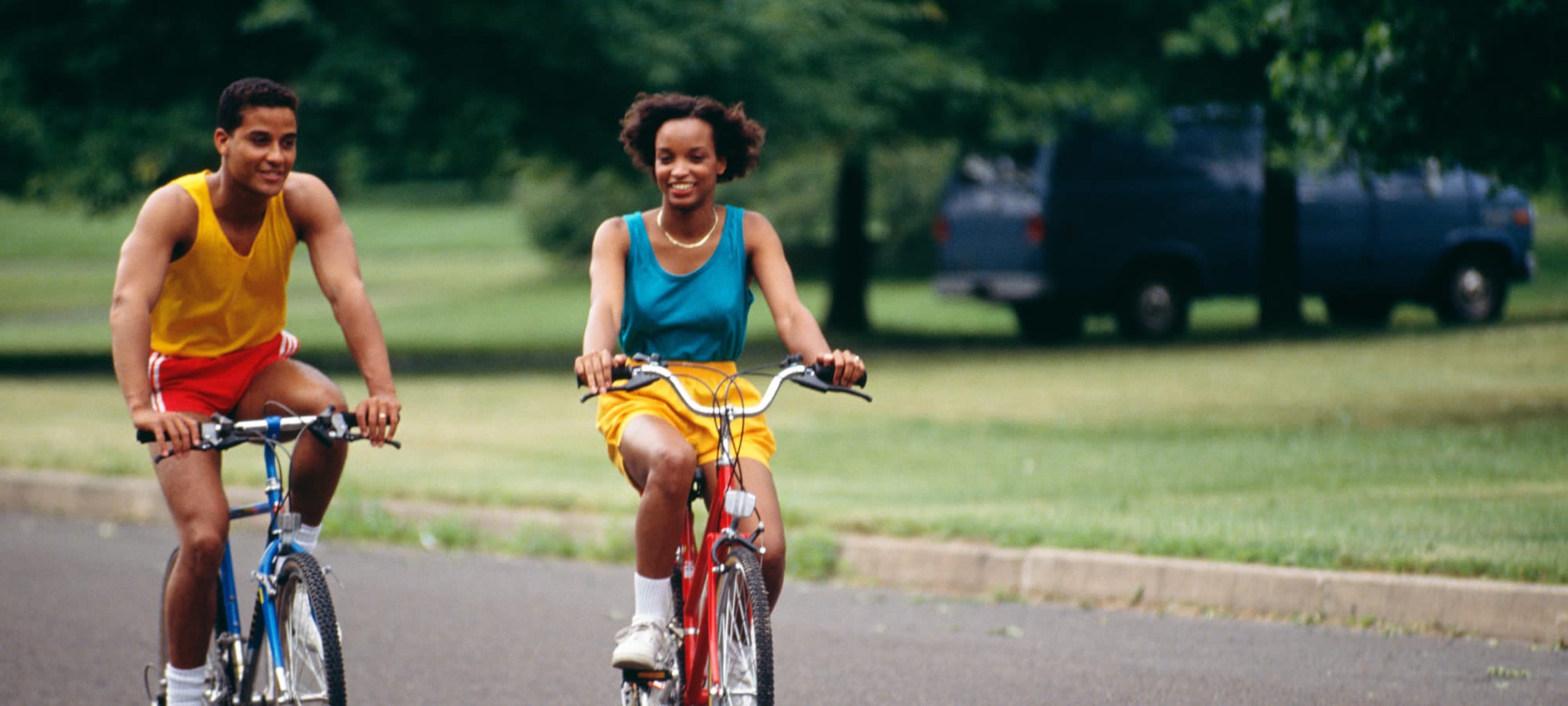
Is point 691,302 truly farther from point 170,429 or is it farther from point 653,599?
point 170,429

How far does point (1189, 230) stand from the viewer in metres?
20.0

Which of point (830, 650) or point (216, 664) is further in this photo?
point (830, 650)

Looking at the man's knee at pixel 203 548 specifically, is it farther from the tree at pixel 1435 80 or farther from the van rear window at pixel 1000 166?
the van rear window at pixel 1000 166

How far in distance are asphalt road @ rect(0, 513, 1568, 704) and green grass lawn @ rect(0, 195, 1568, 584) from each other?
1.93ft

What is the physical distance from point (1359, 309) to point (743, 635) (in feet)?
60.9

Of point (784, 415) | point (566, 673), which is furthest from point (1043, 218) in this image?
point (566, 673)

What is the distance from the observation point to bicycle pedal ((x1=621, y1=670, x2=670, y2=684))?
453 cm

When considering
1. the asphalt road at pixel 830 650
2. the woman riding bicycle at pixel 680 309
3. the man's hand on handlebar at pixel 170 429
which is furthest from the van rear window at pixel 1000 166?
the man's hand on handlebar at pixel 170 429

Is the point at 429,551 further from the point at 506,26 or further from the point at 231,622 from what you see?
the point at 506,26

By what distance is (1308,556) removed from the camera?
23.0 feet

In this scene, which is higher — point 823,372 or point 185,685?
point 823,372

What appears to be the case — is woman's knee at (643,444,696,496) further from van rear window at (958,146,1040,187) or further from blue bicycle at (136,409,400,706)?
van rear window at (958,146,1040,187)

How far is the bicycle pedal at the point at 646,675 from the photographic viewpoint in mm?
4527

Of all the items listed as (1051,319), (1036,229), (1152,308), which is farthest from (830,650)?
(1051,319)
